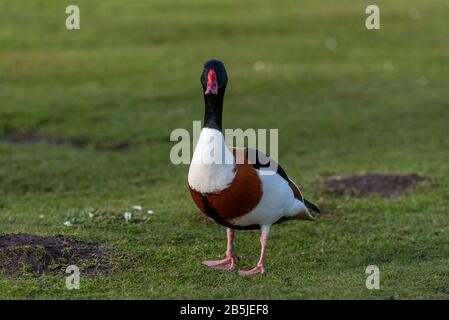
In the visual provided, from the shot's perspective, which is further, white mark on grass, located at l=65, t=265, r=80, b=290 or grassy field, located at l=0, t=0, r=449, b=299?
grassy field, located at l=0, t=0, r=449, b=299

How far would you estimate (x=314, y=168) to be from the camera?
14.5 metres

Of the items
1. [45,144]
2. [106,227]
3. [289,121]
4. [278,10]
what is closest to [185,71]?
[289,121]

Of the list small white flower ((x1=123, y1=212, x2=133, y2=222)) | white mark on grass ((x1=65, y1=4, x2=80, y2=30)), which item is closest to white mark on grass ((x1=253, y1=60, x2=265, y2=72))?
white mark on grass ((x1=65, y1=4, x2=80, y2=30))

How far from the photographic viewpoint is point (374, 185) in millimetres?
12781

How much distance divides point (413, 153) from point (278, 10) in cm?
1909

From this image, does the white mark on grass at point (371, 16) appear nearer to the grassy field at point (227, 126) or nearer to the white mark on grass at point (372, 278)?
the grassy field at point (227, 126)

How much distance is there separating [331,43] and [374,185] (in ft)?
49.5

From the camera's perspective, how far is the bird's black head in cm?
752

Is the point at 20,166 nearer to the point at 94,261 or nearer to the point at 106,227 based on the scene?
the point at 106,227

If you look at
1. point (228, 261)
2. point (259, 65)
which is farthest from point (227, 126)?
point (228, 261)

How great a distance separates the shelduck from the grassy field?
1.98ft

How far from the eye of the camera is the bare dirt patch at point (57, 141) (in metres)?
16.5

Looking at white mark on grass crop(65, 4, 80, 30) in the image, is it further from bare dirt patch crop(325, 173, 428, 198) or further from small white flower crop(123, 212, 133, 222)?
small white flower crop(123, 212, 133, 222)

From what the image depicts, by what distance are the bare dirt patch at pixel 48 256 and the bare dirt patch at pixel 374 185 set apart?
4.92 metres
